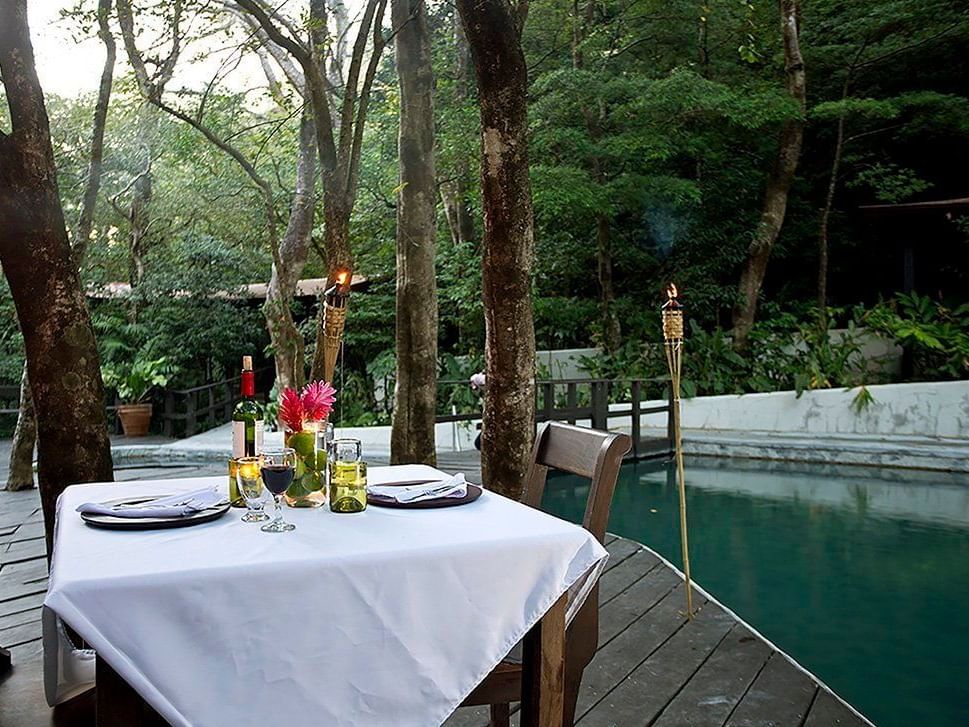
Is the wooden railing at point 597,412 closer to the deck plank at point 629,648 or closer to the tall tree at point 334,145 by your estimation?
the tall tree at point 334,145

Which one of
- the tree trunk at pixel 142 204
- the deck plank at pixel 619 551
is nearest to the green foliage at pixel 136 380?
the tree trunk at pixel 142 204

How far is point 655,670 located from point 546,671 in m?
1.17

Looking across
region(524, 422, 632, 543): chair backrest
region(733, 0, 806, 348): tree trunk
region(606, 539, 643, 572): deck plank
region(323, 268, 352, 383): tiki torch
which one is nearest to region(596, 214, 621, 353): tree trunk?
region(733, 0, 806, 348): tree trunk

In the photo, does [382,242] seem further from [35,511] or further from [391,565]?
[391,565]

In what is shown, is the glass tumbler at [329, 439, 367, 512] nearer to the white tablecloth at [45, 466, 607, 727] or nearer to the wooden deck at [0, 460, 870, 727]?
the white tablecloth at [45, 466, 607, 727]

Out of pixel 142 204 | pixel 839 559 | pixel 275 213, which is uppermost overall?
pixel 142 204

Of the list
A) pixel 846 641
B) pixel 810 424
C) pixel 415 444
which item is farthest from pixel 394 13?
pixel 810 424

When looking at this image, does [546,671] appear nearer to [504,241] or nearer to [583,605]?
[583,605]

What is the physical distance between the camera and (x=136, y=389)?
11352mm

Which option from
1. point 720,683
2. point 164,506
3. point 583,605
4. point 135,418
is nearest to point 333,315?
point 164,506

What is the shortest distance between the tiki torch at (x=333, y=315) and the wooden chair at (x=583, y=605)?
833mm

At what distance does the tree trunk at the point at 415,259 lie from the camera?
5785 millimetres

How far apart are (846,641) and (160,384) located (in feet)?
31.1

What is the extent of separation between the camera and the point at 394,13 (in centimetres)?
661
